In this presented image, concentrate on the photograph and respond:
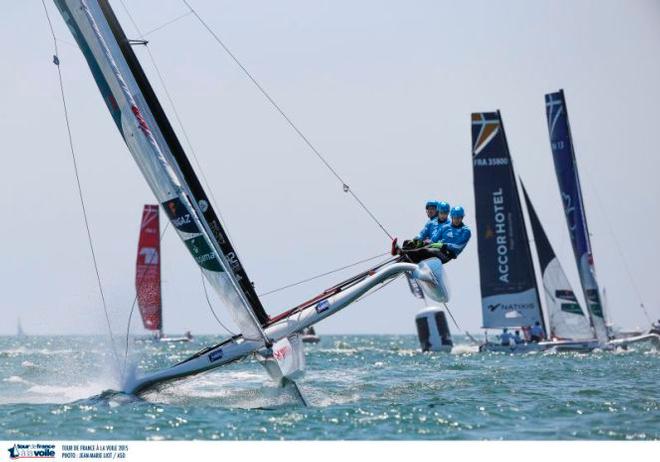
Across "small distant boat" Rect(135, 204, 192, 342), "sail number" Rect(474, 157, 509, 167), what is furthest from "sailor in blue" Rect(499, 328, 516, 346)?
"small distant boat" Rect(135, 204, 192, 342)

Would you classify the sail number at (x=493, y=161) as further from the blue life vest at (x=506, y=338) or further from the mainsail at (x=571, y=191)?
the blue life vest at (x=506, y=338)

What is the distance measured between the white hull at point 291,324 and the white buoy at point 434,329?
749 inches

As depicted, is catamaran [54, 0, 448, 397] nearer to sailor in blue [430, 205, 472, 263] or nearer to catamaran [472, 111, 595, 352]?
sailor in blue [430, 205, 472, 263]

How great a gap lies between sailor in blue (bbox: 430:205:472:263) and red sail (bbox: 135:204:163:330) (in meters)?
27.5

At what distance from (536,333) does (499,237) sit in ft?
8.62

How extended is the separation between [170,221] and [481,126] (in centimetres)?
1793

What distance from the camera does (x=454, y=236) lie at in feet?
40.1

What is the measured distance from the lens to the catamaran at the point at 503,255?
28.0 m

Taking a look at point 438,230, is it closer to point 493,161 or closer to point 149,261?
point 493,161

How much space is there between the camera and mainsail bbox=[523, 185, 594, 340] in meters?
28.6
